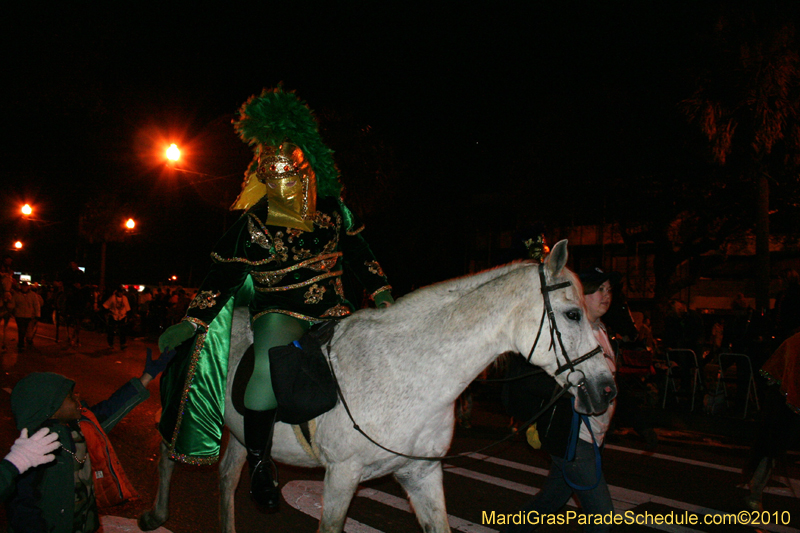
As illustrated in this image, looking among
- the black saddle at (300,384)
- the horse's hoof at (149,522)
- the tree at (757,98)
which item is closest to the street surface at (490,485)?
the horse's hoof at (149,522)

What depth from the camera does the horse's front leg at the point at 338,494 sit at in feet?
10.1

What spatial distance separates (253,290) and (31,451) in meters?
1.76

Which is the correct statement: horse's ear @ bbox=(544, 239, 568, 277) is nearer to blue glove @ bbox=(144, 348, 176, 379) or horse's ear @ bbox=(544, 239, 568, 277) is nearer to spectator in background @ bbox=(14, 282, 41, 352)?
blue glove @ bbox=(144, 348, 176, 379)

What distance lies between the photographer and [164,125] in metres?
23.4

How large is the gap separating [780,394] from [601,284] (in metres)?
2.74

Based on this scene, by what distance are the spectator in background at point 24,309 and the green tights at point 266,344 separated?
15.4 m

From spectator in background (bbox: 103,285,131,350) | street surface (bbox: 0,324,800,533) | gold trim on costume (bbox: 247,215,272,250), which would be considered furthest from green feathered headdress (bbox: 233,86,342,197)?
spectator in background (bbox: 103,285,131,350)

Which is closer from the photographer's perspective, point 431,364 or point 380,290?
point 431,364

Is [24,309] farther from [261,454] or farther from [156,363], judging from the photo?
[261,454]

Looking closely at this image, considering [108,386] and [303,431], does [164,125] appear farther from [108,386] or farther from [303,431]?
[303,431]

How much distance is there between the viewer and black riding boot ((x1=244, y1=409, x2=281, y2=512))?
336cm

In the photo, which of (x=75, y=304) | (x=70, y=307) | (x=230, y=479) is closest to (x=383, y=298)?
(x=230, y=479)

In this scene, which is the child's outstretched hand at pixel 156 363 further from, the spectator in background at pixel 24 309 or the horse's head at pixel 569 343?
the spectator in background at pixel 24 309

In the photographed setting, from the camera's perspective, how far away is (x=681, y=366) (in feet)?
36.5
